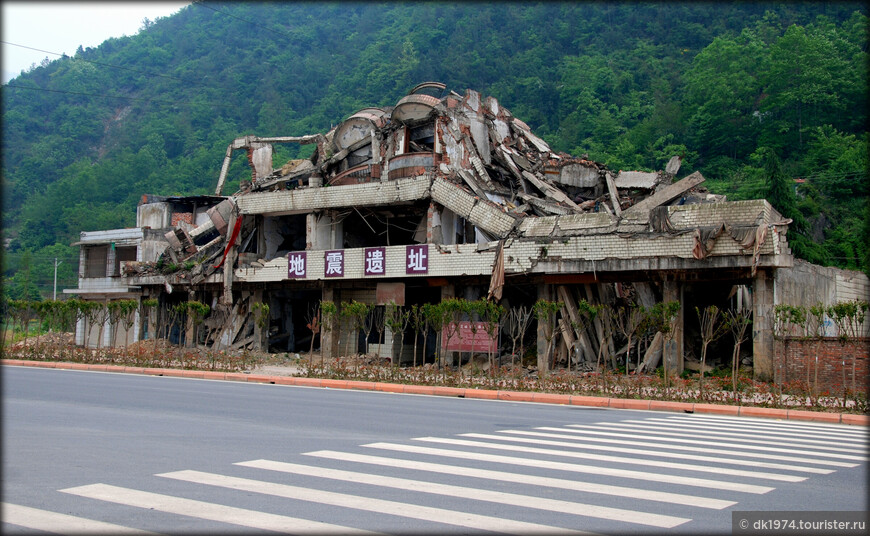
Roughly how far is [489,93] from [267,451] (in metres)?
67.0

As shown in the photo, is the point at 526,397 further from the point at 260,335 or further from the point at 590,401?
the point at 260,335

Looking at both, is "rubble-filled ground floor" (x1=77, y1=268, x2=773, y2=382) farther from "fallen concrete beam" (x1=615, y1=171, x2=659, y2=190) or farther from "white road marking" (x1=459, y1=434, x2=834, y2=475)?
"white road marking" (x1=459, y1=434, x2=834, y2=475)

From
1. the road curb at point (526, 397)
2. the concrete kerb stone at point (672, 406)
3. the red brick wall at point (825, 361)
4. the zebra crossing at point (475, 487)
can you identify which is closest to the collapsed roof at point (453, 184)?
the red brick wall at point (825, 361)

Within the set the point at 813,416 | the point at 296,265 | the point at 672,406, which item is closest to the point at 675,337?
the point at 672,406

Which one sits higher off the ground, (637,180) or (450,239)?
(637,180)

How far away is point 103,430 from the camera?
1039 cm

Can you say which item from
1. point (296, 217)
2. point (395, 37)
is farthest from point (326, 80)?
point (296, 217)

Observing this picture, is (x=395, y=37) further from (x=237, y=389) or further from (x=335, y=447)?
(x=335, y=447)

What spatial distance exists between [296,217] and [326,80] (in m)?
56.4

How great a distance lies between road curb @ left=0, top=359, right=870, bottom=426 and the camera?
15.5 meters

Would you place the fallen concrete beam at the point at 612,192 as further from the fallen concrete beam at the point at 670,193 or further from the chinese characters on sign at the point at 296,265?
the chinese characters on sign at the point at 296,265

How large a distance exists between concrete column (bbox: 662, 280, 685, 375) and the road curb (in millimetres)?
6700

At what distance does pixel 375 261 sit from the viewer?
29844 mm

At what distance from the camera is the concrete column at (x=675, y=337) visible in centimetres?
2366
